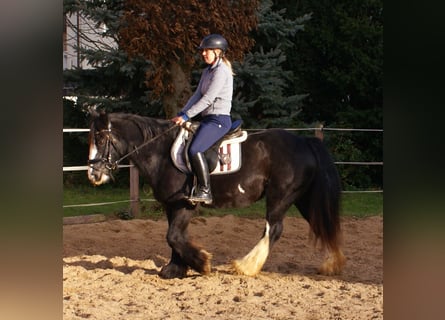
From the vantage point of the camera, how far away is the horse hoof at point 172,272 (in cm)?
643

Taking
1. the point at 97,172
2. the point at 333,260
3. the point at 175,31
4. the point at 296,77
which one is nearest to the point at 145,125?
the point at 97,172

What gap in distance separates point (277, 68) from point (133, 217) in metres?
5.34

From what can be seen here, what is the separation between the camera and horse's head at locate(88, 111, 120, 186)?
6328 millimetres

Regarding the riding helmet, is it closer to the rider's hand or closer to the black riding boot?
the rider's hand

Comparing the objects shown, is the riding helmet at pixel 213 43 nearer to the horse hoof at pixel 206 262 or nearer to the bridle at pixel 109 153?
the bridle at pixel 109 153

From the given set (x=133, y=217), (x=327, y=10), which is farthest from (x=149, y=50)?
(x=327, y=10)

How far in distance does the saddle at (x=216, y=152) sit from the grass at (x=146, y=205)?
4090 millimetres

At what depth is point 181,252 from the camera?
634cm

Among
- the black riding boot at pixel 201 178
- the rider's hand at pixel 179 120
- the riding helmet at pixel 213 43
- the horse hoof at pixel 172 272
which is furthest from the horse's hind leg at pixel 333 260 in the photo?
the riding helmet at pixel 213 43

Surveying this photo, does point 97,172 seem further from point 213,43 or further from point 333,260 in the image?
point 333,260

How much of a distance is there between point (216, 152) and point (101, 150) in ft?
3.45

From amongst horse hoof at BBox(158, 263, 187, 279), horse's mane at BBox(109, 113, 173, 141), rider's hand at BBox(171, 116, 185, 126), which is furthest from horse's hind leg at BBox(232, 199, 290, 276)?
horse's mane at BBox(109, 113, 173, 141)
